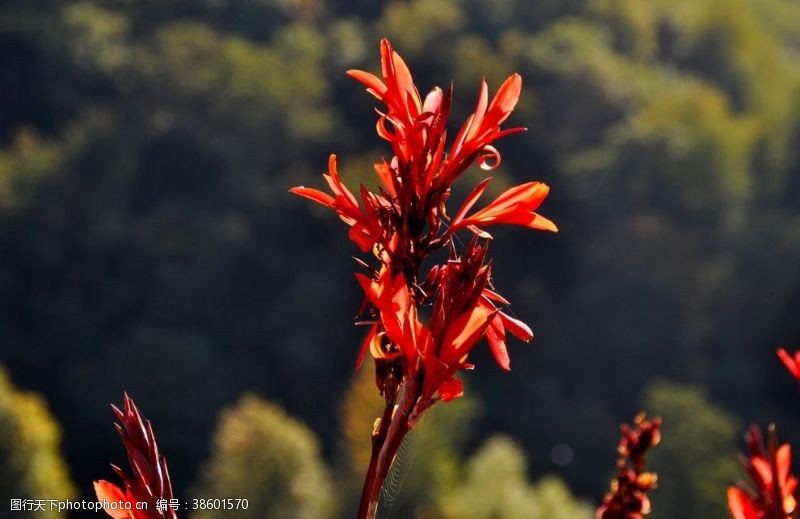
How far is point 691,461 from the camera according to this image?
128 ft

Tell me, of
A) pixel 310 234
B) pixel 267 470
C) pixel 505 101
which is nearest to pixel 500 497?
pixel 267 470

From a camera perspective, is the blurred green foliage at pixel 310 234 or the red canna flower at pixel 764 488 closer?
the red canna flower at pixel 764 488

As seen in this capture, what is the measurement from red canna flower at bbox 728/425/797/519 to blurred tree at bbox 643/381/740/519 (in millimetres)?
35044

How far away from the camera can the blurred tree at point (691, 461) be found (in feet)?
124

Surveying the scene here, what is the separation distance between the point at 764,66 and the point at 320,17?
2383 cm

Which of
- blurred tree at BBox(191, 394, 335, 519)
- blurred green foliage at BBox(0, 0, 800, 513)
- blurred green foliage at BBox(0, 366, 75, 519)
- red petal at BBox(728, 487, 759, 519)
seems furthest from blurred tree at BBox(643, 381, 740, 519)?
red petal at BBox(728, 487, 759, 519)

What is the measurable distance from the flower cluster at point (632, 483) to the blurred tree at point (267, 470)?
99.9ft

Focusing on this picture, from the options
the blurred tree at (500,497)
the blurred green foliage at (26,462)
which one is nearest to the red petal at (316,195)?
the blurred green foliage at (26,462)

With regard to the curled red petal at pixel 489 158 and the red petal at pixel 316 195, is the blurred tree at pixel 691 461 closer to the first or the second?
the curled red petal at pixel 489 158

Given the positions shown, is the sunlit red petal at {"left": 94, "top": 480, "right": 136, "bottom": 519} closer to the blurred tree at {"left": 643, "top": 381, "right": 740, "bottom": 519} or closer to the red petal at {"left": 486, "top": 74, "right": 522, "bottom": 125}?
the red petal at {"left": 486, "top": 74, "right": 522, "bottom": 125}

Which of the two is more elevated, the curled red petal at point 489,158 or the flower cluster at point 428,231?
the curled red petal at point 489,158

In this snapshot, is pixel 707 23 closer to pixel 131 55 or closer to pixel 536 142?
pixel 536 142

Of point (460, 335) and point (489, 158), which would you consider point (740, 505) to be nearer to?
point (460, 335)

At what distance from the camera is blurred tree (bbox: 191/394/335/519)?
107 feet
